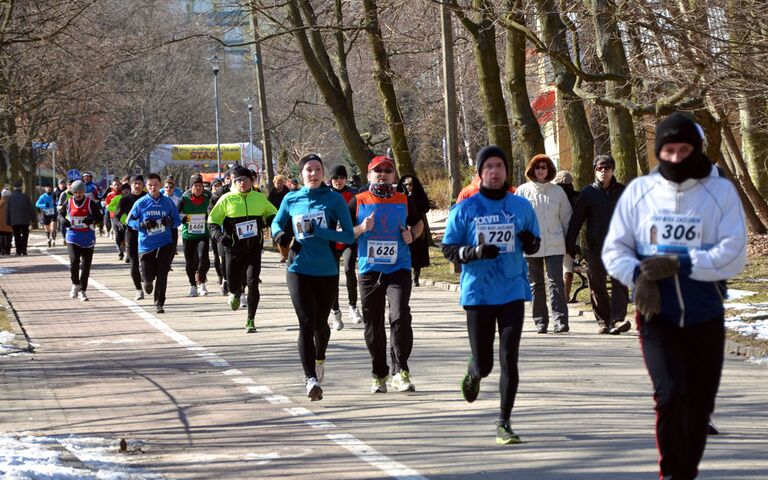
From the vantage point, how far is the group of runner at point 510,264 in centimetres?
604

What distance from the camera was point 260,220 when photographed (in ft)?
53.2

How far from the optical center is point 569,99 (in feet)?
70.0

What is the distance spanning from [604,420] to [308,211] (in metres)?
2.89

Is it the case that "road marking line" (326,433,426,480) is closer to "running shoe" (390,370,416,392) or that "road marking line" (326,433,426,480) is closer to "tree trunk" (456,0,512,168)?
"running shoe" (390,370,416,392)

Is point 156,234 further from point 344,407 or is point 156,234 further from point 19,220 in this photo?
point 19,220

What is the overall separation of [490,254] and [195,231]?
13.2 m

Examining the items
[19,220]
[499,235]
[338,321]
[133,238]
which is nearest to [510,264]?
[499,235]

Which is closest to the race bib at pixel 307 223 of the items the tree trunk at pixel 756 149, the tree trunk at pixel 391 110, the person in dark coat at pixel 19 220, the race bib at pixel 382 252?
the race bib at pixel 382 252

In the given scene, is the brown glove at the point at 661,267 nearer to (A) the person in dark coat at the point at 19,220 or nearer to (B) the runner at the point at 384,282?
(B) the runner at the point at 384,282

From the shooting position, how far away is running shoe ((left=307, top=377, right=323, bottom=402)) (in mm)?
10109

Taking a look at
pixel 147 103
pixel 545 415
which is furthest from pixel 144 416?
pixel 147 103

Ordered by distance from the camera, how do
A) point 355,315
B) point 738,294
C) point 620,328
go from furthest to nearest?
point 738,294
point 355,315
point 620,328

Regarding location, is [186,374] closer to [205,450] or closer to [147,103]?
[205,450]

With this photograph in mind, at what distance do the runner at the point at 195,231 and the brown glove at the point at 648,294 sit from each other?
50.5ft
